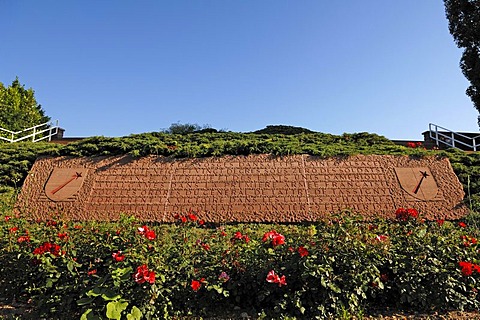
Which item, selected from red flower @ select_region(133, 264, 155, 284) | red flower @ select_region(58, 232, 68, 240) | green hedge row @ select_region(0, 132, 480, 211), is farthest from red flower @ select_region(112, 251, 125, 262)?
green hedge row @ select_region(0, 132, 480, 211)

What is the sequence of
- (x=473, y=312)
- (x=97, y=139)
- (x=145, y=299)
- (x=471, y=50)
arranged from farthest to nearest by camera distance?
(x=471, y=50) < (x=97, y=139) < (x=473, y=312) < (x=145, y=299)

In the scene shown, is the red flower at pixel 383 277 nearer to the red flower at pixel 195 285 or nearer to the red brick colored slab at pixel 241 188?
the red flower at pixel 195 285

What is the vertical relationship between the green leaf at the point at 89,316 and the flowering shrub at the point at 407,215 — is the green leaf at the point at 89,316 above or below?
below

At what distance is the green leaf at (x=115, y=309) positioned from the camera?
8.87 ft

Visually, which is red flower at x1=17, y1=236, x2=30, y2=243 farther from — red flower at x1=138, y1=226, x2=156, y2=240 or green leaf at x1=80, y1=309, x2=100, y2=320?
green leaf at x1=80, y1=309, x2=100, y2=320

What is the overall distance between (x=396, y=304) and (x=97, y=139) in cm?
845

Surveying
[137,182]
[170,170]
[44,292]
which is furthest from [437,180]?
[44,292]

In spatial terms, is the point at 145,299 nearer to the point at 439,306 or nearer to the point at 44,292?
the point at 44,292

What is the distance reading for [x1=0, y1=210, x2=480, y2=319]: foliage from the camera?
3.15 metres

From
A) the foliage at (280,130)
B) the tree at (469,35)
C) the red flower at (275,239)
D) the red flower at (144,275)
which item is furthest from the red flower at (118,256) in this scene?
the tree at (469,35)

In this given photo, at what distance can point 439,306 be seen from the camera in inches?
130

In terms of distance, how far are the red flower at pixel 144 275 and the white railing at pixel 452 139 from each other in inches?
561

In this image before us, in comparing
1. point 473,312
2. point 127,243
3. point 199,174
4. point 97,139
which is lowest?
point 473,312

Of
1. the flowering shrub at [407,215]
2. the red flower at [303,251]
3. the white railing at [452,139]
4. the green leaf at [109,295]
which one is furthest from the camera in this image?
the white railing at [452,139]
